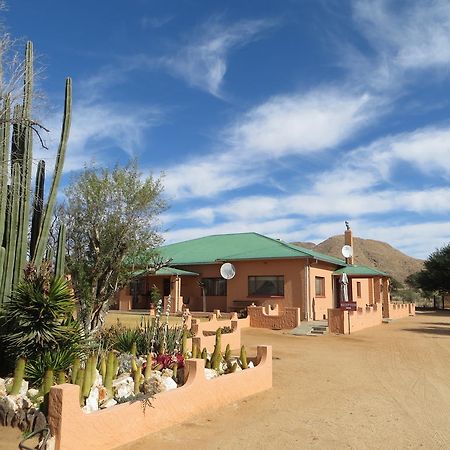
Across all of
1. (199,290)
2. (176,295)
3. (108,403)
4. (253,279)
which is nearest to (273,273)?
(253,279)

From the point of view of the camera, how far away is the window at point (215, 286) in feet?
85.5

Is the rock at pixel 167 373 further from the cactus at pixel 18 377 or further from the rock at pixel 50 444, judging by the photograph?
the rock at pixel 50 444

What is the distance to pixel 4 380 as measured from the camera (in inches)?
286

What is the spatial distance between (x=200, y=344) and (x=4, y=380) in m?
4.45

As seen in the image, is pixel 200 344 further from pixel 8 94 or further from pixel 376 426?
pixel 8 94

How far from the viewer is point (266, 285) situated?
2400cm

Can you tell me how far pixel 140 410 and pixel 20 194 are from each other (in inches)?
193

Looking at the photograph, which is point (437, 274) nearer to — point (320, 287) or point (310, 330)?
point (320, 287)

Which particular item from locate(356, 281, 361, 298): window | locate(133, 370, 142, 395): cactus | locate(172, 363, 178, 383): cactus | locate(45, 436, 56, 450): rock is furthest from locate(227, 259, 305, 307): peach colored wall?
locate(45, 436, 56, 450): rock

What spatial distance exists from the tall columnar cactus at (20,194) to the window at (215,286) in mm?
16664

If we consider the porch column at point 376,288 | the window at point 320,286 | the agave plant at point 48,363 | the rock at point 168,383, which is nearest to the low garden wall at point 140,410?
the rock at point 168,383

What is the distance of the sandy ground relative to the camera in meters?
6.52

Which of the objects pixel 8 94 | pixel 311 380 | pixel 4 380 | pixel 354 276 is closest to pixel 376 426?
pixel 311 380

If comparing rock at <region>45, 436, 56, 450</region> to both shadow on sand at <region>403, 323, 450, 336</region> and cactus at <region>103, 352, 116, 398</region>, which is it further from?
shadow on sand at <region>403, 323, 450, 336</region>
